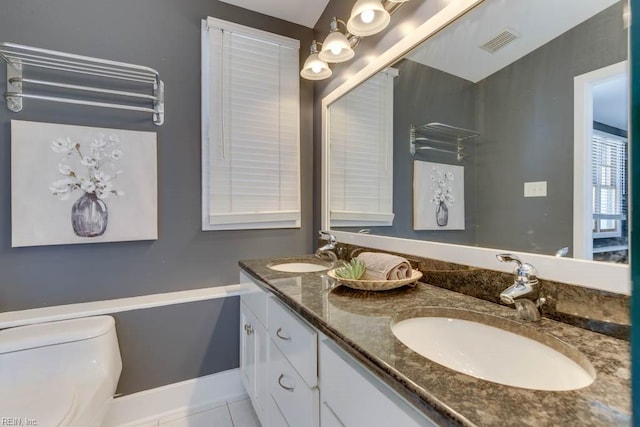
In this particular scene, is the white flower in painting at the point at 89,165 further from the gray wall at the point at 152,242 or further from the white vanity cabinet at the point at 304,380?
the white vanity cabinet at the point at 304,380

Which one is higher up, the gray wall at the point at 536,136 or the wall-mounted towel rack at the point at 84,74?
the wall-mounted towel rack at the point at 84,74

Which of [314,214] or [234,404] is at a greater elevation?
[314,214]

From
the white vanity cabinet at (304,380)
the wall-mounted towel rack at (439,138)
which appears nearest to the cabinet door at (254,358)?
the white vanity cabinet at (304,380)

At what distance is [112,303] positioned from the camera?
1564 millimetres

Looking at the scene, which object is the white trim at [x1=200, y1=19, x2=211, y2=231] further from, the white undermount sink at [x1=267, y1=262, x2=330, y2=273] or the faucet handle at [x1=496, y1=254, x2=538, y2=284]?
the faucet handle at [x1=496, y1=254, x2=538, y2=284]

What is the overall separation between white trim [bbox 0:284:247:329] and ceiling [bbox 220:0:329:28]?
69.8 inches

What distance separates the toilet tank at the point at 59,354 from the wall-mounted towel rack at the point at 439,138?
168 centimetres

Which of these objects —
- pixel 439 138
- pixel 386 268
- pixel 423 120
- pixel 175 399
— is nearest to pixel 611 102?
pixel 439 138

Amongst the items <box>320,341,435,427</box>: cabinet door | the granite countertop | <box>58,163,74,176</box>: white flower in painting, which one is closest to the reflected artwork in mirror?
the granite countertop

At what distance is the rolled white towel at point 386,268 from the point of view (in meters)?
1.06

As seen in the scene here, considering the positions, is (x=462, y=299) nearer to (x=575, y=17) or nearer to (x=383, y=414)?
(x=383, y=414)

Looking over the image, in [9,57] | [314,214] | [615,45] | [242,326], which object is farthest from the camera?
[314,214]

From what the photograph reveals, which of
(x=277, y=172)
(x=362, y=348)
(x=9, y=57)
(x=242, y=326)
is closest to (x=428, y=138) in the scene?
(x=362, y=348)

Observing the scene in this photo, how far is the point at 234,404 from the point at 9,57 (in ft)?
6.99
